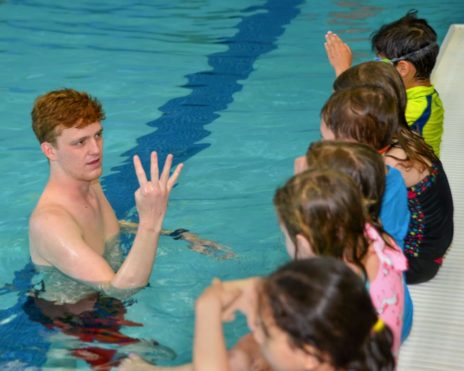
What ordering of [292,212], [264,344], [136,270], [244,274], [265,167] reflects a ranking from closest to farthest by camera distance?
[264,344] < [292,212] < [136,270] < [244,274] < [265,167]

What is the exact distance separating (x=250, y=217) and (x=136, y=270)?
188cm

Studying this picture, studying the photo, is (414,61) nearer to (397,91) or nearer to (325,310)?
(397,91)

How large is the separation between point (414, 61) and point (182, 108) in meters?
2.91

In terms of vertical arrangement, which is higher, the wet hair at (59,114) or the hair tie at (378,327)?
the wet hair at (59,114)

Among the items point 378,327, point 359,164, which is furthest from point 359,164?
point 378,327

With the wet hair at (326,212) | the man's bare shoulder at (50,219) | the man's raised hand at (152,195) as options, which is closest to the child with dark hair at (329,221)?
the wet hair at (326,212)

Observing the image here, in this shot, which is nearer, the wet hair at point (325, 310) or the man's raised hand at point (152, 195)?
the wet hair at point (325, 310)

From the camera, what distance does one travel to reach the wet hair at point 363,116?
10.2ft

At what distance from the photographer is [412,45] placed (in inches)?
167

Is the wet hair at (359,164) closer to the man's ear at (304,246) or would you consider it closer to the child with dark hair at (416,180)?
the man's ear at (304,246)

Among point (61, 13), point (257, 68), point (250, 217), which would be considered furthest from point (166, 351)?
point (61, 13)

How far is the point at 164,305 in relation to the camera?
3953mm

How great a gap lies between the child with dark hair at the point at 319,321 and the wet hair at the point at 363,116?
124 centimetres

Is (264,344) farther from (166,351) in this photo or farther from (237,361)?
(166,351)
